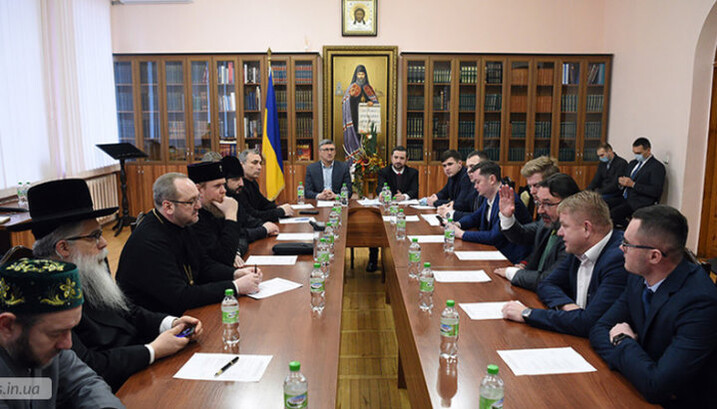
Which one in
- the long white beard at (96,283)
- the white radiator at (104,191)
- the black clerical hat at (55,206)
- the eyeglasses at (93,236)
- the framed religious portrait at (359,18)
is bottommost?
the white radiator at (104,191)

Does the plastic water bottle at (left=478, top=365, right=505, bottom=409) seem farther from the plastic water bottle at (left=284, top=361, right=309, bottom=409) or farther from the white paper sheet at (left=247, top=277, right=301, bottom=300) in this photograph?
the white paper sheet at (left=247, top=277, right=301, bottom=300)

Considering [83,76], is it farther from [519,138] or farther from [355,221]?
[519,138]

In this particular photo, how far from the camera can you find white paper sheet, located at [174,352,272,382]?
1802 millimetres

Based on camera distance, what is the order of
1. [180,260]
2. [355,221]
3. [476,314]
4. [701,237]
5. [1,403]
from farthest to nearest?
[701,237] → [355,221] → [180,260] → [476,314] → [1,403]

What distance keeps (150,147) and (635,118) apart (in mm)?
7608

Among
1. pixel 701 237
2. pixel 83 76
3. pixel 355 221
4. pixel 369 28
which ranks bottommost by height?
pixel 701 237

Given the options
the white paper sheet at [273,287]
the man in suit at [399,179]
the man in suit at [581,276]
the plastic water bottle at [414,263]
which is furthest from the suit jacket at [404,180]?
the man in suit at [581,276]

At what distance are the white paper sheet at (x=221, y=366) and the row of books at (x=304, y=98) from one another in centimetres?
652

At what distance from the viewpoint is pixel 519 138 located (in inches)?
328

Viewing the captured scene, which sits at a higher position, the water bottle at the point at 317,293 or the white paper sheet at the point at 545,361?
the water bottle at the point at 317,293

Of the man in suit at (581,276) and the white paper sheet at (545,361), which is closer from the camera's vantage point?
the white paper sheet at (545,361)

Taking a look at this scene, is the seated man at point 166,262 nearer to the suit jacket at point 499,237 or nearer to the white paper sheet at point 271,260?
the white paper sheet at point 271,260

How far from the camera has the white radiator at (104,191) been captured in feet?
24.8

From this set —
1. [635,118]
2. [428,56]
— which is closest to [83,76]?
[428,56]
